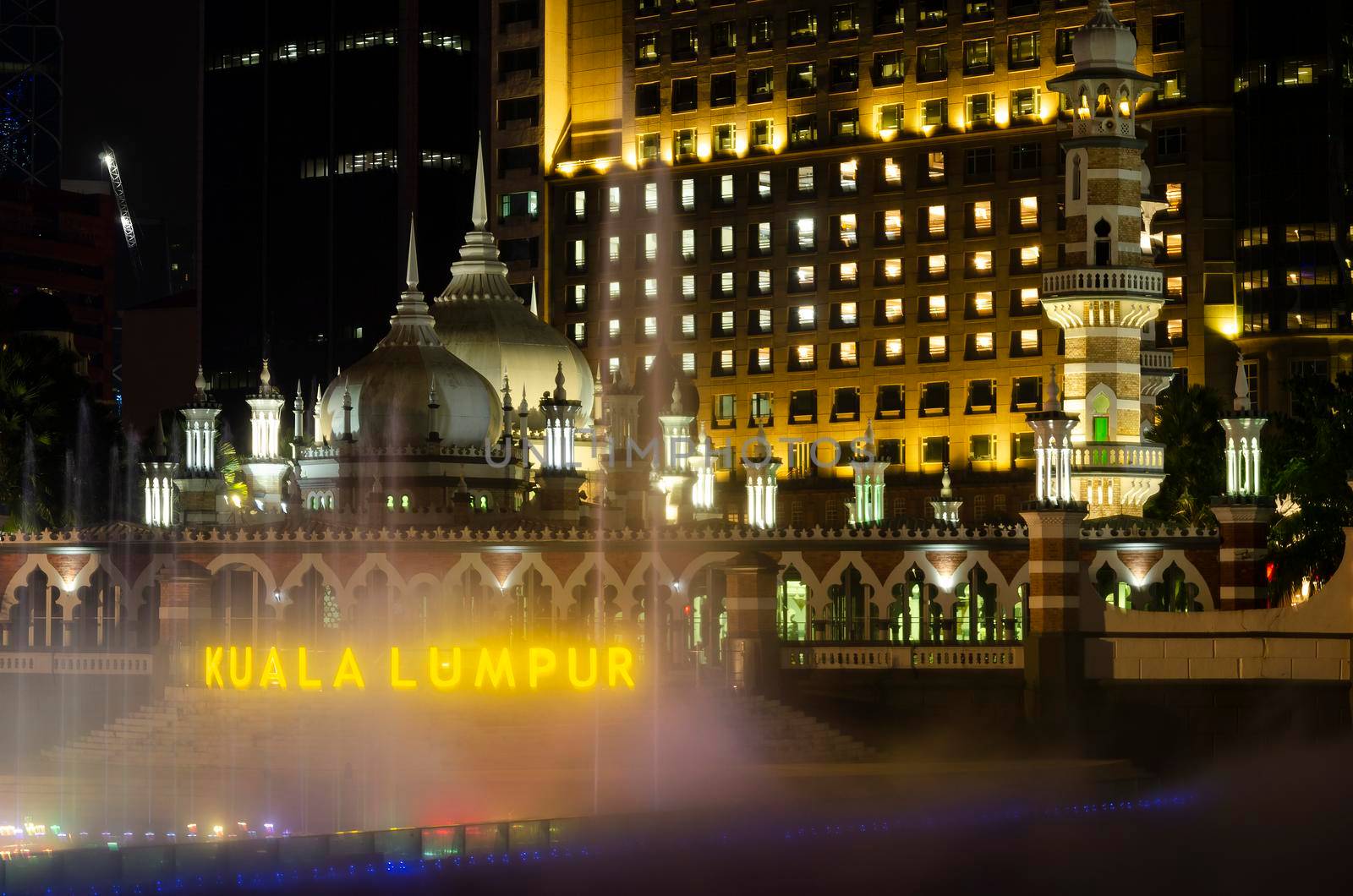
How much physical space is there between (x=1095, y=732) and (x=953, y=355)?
254 feet

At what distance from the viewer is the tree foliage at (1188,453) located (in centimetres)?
9838

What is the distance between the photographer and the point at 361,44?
162 metres

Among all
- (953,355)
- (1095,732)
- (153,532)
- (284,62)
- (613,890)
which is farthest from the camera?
(284,62)

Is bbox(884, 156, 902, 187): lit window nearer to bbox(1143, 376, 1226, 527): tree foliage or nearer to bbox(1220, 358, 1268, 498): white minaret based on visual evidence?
bbox(1143, 376, 1226, 527): tree foliage

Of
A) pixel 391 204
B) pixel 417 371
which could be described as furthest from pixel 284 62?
pixel 417 371

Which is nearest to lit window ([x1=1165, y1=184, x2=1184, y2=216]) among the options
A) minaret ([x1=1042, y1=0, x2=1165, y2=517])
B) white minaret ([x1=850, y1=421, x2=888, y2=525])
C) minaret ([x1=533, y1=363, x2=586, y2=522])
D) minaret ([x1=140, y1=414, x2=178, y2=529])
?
white minaret ([x1=850, y1=421, x2=888, y2=525])

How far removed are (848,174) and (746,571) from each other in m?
80.7

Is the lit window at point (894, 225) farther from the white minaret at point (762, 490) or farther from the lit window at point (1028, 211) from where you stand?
the white minaret at point (762, 490)

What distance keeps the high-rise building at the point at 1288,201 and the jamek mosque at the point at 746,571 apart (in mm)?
47938

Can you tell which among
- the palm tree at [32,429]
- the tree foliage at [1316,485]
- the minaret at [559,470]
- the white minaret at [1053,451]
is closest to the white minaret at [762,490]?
the minaret at [559,470]

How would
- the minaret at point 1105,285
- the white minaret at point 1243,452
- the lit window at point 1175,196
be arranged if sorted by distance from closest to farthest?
1. the white minaret at point 1243,452
2. the minaret at point 1105,285
3. the lit window at point 1175,196

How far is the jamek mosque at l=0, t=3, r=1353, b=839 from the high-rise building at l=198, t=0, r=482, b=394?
70.0m

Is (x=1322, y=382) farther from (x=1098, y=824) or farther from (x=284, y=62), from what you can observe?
(x=284, y=62)

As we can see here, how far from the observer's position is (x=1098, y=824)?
177 ft
